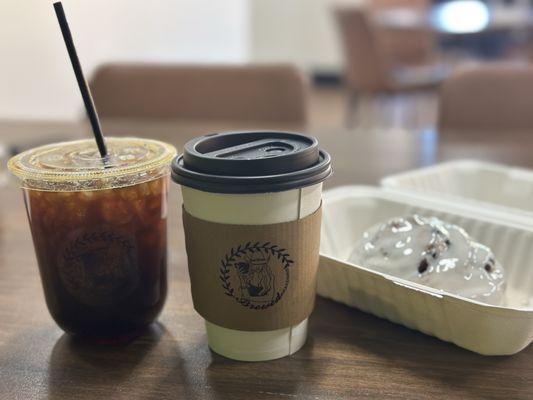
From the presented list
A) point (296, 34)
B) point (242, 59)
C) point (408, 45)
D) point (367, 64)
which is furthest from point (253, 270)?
point (296, 34)

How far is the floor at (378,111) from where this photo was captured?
4078mm

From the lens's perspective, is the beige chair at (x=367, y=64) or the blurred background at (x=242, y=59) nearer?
the blurred background at (x=242, y=59)

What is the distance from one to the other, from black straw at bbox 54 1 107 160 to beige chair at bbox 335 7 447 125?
272 cm

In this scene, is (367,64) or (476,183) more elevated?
(476,183)

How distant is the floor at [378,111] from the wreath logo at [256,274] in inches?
132

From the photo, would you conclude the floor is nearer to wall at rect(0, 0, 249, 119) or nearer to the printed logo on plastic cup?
wall at rect(0, 0, 249, 119)

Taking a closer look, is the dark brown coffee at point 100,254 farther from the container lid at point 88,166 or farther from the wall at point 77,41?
the wall at point 77,41

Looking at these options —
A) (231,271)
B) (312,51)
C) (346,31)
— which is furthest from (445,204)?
(312,51)

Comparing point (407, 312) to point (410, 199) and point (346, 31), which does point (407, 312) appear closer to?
point (410, 199)

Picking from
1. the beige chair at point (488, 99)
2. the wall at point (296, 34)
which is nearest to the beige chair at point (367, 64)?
the beige chair at point (488, 99)

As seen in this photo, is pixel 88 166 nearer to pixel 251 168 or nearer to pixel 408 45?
pixel 251 168

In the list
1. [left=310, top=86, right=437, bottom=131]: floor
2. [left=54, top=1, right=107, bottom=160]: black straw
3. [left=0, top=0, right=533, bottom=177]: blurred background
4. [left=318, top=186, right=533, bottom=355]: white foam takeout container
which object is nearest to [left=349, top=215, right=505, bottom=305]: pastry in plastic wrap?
[left=318, top=186, right=533, bottom=355]: white foam takeout container

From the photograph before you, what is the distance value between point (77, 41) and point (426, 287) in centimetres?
200

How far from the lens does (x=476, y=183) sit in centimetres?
94
